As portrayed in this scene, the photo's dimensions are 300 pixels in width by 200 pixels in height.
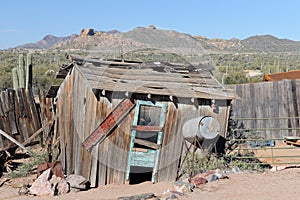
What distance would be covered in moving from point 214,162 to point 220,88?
1.89 m

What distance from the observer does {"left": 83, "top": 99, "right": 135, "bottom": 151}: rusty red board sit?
9594mm

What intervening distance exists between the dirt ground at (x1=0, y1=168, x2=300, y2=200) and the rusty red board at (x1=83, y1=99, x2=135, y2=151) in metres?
1.18

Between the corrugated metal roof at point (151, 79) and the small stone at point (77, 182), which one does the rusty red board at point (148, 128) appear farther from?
→ the small stone at point (77, 182)

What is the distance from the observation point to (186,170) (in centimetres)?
989

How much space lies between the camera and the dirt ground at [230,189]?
315 inches

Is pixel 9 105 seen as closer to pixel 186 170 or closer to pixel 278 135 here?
pixel 186 170

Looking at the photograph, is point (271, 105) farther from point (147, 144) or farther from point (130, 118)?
point (130, 118)

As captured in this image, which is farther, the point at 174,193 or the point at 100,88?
the point at 100,88

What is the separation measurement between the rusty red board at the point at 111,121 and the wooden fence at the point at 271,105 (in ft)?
23.1

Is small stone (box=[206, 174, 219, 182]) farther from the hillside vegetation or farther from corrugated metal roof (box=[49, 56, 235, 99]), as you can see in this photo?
the hillside vegetation

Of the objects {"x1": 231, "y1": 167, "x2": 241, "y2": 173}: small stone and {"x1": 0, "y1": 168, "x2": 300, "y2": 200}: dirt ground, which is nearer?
{"x1": 0, "y1": 168, "x2": 300, "y2": 200}: dirt ground

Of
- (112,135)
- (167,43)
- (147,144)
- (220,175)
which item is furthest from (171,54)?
(220,175)

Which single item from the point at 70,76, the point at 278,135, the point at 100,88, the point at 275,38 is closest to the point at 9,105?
the point at 70,76

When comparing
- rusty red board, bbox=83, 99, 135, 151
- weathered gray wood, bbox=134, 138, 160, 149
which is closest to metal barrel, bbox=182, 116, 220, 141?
weathered gray wood, bbox=134, 138, 160, 149
